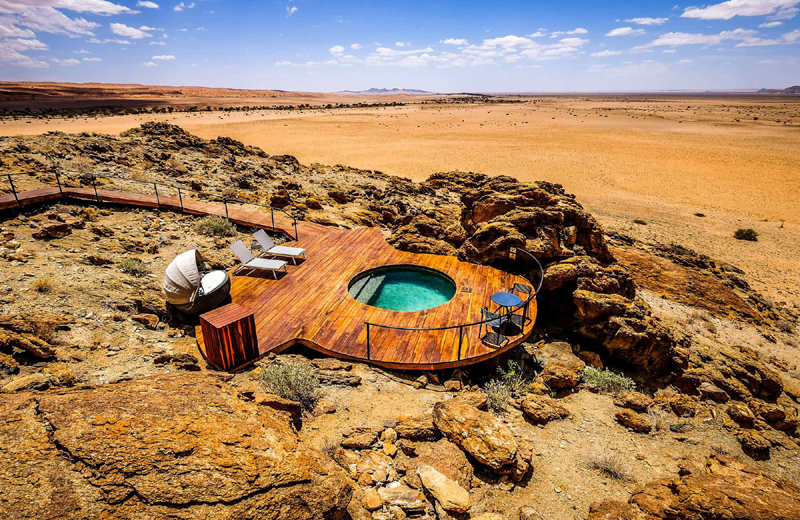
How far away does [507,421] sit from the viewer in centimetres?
679

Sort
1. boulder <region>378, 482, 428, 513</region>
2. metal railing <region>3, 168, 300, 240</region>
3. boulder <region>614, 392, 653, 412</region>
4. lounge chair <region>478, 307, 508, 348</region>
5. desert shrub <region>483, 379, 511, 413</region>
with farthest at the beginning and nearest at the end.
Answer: metal railing <region>3, 168, 300, 240</region> → lounge chair <region>478, 307, 508, 348</region> → boulder <region>614, 392, 653, 412</region> → desert shrub <region>483, 379, 511, 413</region> → boulder <region>378, 482, 428, 513</region>

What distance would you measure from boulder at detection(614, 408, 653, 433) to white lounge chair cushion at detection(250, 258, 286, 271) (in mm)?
9074

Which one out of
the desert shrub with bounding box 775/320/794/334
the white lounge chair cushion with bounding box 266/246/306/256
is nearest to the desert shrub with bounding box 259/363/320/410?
the white lounge chair cushion with bounding box 266/246/306/256

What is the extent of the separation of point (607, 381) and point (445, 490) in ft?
17.8

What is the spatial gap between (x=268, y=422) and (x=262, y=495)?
103 cm

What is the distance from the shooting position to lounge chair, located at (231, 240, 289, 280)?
426 inches

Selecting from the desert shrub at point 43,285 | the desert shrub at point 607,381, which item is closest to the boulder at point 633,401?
the desert shrub at point 607,381

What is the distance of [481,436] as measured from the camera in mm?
5594

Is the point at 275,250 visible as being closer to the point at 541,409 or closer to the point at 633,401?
the point at 541,409

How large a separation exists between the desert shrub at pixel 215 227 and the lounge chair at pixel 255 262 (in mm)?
3117

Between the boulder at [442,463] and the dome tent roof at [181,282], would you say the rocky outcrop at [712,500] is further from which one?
the dome tent roof at [181,282]

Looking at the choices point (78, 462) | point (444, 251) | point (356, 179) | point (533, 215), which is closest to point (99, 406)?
point (78, 462)

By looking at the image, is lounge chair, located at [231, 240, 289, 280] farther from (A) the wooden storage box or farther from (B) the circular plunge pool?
(A) the wooden storage box

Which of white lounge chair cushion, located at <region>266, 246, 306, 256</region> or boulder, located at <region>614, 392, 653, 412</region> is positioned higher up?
white lounge chair cushion, located at <region>266, 246, 306, 256</region>
